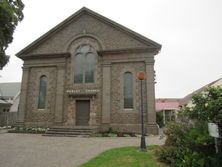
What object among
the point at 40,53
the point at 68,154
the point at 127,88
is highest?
the point at 40,53

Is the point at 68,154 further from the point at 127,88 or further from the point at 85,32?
the point at 85,32

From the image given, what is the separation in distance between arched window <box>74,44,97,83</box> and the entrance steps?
14.4ft

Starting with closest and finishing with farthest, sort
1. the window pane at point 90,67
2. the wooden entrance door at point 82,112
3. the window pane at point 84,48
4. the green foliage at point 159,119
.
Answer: the wooden entrance door at point 82,112 → the window pane at point 90,67 → the window pane at point 84,48 → the green foliage at point 159,119

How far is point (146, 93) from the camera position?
17922 millimetres

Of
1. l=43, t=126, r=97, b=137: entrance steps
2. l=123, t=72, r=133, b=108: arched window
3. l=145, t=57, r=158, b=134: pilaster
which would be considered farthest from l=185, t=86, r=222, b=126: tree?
l=123, t=72, r=133, b=108: arched window

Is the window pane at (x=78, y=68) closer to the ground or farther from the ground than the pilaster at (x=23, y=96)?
farther from the ground

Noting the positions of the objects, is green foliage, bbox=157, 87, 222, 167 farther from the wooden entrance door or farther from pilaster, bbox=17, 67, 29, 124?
pilaster, bbox=17, 67, 29, 124

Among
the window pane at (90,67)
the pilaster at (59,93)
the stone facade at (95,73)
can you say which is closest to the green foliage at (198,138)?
the stone facade at (95,73)

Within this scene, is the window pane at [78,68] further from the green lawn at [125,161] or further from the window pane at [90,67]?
the green lawn at [125,161]

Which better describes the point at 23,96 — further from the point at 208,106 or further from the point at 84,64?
the point at 208,106

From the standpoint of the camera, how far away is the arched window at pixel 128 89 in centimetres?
1831

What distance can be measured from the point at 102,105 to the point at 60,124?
13.2 feet

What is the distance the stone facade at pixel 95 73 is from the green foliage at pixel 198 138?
1009cm

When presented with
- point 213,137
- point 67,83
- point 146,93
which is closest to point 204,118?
point 213,137
